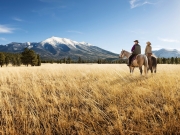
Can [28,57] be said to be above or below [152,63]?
above

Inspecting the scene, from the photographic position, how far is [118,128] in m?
2.56

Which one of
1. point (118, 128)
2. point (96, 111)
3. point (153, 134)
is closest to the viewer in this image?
point (153, 134)

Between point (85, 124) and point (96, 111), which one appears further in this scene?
point (96, 111)

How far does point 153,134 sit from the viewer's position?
236cm

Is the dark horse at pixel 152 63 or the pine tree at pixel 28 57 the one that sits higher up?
the pine tree at pixel 28 57

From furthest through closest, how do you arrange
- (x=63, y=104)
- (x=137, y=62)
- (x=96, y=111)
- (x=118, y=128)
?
(x=137, y=62)
(x=63, y=104)
(x=96, y=111)
(x=118, y=128)

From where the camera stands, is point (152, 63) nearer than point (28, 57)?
Yes

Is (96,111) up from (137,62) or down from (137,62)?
down

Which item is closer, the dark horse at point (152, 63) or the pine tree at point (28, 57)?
the dark horse at point (152, 63)

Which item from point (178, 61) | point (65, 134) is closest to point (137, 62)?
point (65, 134)

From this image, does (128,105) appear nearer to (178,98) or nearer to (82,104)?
(82,104)

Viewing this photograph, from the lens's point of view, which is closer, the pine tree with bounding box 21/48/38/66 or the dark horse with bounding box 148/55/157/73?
the dark horse with bounding box 148/55/157/73

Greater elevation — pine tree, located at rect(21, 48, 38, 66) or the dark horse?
pine tree, located at rect(21, 48, 38, 66)

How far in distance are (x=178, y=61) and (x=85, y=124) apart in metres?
104
